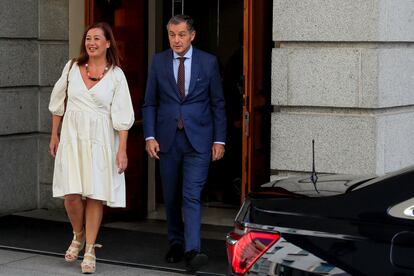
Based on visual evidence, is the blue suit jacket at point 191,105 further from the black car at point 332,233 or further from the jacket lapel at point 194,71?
the black car at point 332,233

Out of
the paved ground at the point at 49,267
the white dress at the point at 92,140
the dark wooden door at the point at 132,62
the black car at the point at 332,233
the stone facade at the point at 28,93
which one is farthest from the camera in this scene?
the stone facade at the point at 28,93

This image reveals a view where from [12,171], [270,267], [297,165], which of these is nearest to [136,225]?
[12,171]

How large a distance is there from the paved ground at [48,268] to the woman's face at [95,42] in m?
1.72

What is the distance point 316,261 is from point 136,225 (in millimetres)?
5771

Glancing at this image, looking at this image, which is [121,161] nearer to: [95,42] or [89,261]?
[89,261]


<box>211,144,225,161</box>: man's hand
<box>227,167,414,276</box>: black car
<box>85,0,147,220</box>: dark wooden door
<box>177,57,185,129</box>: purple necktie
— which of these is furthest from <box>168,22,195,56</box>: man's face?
<box>227,167,414,276</box>: black car

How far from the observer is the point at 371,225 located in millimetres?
4879

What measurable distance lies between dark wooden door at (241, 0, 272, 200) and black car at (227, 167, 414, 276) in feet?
13.4

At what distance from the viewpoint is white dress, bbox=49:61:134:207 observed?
8.14 meters

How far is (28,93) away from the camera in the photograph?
36.7 feet

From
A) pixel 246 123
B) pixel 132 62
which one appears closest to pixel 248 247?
pixel 246 123

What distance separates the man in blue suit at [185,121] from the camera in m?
8.29

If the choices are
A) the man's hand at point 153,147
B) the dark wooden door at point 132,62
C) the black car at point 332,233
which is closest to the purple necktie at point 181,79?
the man's hand at point 153,147

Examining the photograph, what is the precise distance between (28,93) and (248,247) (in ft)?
21.2
